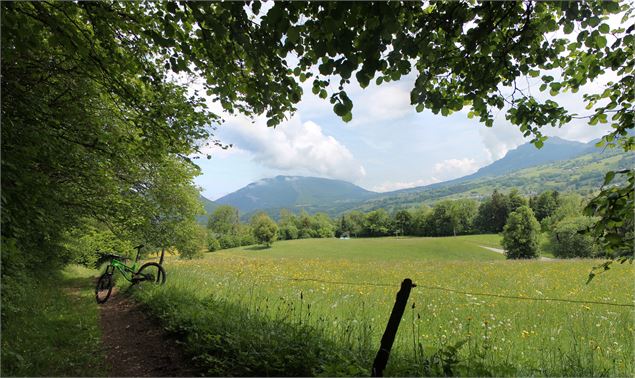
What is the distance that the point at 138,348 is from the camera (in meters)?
7.19

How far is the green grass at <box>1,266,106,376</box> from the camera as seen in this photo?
18.3 feet

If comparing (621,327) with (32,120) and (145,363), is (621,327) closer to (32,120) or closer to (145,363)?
(145,363)

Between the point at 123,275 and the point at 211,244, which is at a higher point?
the point at 123,275

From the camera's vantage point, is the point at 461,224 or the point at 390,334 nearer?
the point at 390,334

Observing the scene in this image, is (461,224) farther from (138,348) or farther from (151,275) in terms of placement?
(138,348)

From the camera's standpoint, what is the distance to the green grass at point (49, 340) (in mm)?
5582

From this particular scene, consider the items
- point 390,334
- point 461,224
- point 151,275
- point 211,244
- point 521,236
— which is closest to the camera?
point 390,334

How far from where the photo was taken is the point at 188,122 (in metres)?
7.86

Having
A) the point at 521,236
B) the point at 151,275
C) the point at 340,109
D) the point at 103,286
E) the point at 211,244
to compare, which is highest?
the point at 340,109

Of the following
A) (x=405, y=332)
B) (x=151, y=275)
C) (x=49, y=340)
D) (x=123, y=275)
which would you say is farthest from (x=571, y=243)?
(x=49, y=340)

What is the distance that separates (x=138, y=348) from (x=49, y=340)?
5.83 feet

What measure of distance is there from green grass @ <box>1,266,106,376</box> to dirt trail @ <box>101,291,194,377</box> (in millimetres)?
253

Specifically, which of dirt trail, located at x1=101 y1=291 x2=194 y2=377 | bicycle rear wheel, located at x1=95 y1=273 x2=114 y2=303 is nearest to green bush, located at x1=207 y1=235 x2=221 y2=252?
bicycle rear wheel, located at x1=95 y1=273 x2=114 y2=303

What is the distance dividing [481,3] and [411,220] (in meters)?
121
